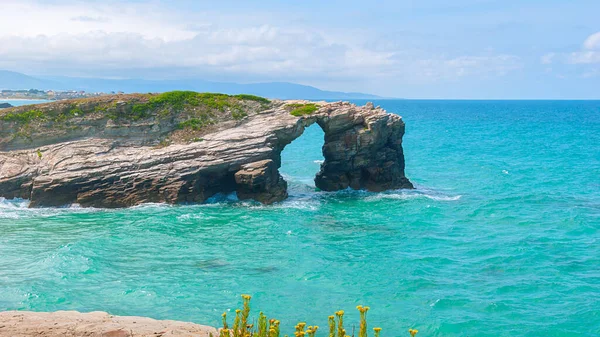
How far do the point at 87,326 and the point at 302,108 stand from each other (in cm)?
3113

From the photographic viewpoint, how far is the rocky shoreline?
17922 millimetres

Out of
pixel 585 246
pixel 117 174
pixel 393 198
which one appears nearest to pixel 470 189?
pixel 393 198

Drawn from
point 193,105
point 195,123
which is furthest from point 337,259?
point 193,105

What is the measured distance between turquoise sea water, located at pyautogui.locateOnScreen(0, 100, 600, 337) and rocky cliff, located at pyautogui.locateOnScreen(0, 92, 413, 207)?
4.88ft

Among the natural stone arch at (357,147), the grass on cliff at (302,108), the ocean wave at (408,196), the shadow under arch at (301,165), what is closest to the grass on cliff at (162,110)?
the grass on cliff at (302,108)

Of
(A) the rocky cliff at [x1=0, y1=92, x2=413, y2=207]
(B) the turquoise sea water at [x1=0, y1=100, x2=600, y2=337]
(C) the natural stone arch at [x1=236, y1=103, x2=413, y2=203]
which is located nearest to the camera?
(B) the turquoise sea water at [x1=0, y1=100, x2=600, y2=337]

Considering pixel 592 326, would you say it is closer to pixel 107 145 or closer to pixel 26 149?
pixel 107 145

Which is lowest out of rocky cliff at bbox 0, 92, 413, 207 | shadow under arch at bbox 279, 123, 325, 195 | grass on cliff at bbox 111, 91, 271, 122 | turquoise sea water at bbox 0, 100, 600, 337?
turquoise sea water at bbox 0, 100, 600, 337

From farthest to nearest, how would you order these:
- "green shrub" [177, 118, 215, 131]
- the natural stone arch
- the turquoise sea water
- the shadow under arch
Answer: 1. the shadow under arch
2. the natural stone arch
3. "green shrub" [177, 118, 215, 131]
4. the turquoise sea water

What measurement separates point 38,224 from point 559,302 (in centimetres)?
3010

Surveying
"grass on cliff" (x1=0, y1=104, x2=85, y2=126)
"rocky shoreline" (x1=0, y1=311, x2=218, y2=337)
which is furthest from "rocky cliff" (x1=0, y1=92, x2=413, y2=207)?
"rocky shoreline" (x1=0, y1=311, x2=218, y2=337)

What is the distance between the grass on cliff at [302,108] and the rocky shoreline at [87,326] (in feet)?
93.8

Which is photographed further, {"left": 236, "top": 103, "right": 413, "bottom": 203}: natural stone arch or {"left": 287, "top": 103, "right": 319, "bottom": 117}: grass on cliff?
{"left": 236, "top": 103, "right": 413, "bottom": 203}: natural stone arch

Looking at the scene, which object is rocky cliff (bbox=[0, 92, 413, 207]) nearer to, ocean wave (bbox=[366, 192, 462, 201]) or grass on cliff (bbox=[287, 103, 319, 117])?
grass on cliff (bbox=[287, 103, 319, 117])
